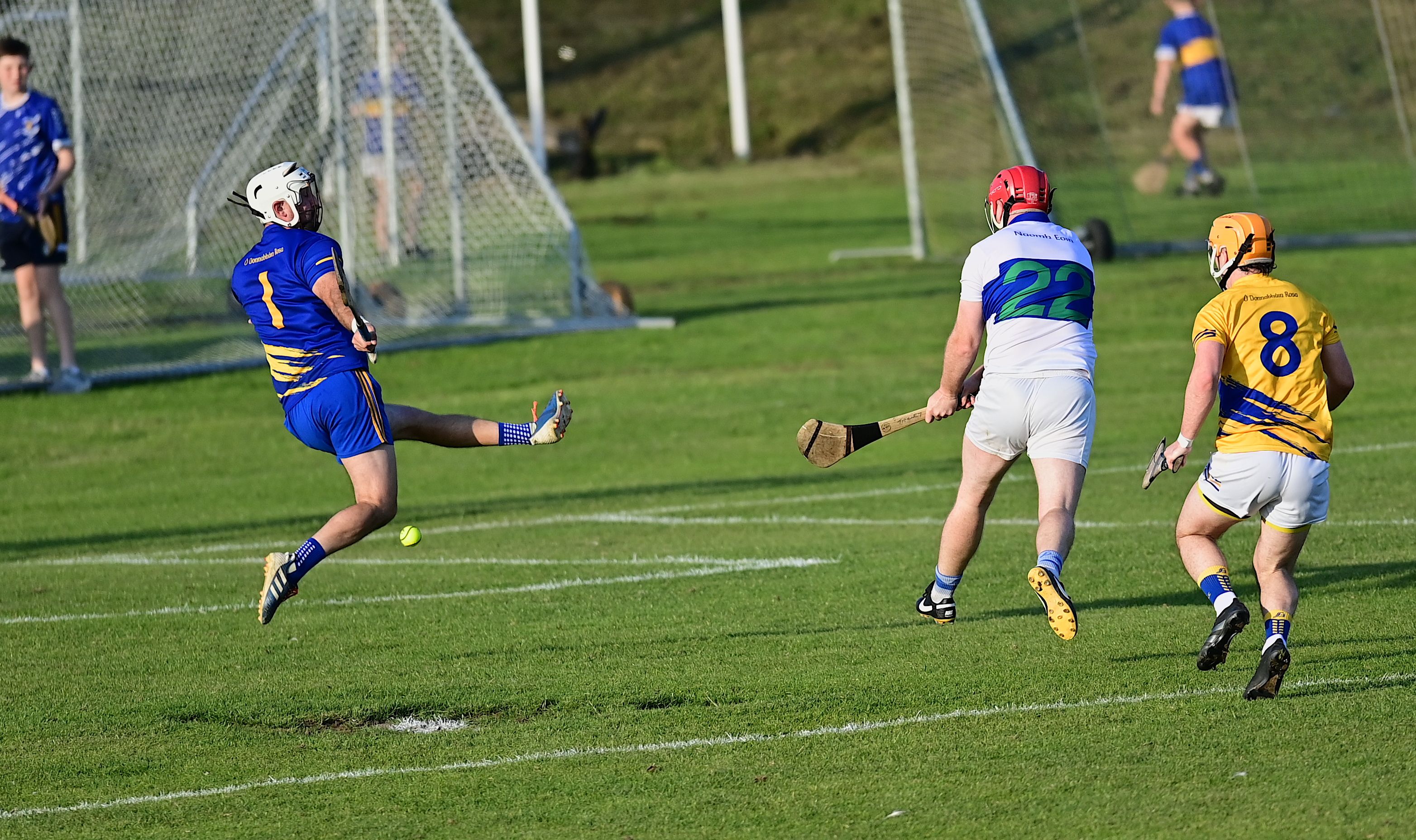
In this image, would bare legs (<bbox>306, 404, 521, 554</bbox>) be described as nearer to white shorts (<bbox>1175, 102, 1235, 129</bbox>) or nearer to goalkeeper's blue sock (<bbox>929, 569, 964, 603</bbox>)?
goalkeeper's blue sock (<bbox>929, 569, 964, 603</bbox>)

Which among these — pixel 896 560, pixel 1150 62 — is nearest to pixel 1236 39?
pixel 1150 62

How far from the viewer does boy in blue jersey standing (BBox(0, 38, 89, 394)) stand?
49.3ft

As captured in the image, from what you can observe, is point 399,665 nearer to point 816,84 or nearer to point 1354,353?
point 1354,353

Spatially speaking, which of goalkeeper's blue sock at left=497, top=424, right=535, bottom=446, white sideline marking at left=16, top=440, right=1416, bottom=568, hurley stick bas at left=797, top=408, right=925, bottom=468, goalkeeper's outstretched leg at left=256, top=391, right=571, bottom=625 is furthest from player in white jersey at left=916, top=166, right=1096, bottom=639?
white sideline marking at left=16, top=440, right=1416, bottom=568

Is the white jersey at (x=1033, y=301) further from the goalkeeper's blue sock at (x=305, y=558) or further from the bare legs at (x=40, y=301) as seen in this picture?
the bare legs at (x=40, y=301)

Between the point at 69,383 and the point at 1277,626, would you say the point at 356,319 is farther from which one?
the point at 69,383

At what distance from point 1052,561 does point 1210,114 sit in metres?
16.2

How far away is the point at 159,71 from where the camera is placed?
19.1m

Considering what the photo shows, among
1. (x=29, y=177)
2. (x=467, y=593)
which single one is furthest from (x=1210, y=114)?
(x=467, y=593)

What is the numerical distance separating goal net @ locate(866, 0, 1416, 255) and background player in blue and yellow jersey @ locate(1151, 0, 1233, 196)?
408 millimetres

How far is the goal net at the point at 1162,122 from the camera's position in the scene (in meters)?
22.5

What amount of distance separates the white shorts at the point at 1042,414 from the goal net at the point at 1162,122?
12.6 meters

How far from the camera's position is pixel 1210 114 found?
2203 centimetres

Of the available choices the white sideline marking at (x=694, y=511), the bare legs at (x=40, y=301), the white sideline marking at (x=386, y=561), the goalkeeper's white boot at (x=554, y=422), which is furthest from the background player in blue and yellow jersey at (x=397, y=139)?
the goalkeeper's white boot at (x=554, y=422)
